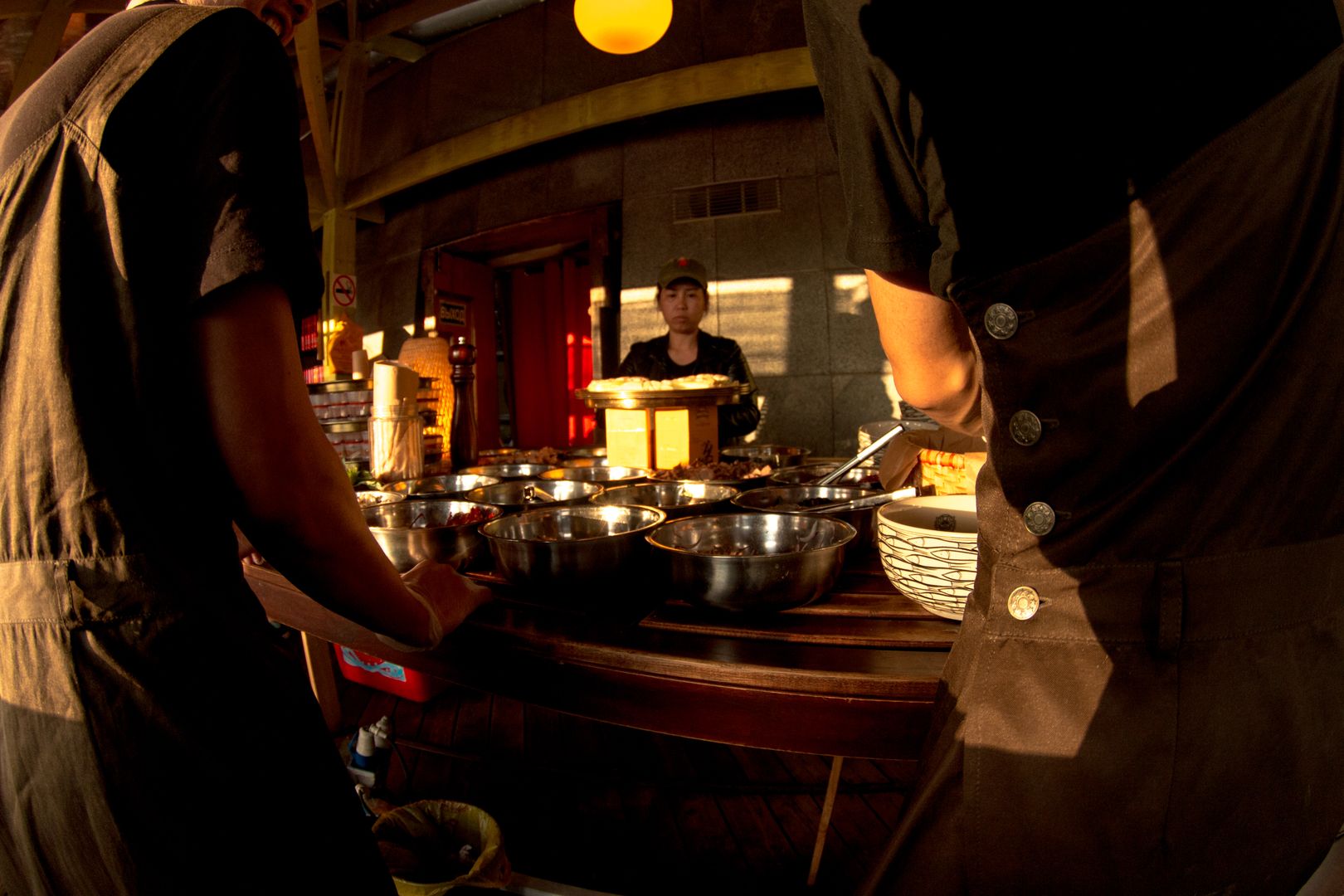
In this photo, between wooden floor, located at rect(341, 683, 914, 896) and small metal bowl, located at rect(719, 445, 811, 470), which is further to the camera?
small metal bowl, located at rect(719, 445, 811, 470)

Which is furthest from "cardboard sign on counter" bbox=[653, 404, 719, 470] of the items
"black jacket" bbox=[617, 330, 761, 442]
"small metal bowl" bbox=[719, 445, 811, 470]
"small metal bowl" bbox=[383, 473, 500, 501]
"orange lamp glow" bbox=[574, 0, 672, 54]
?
"black jacket" bbox=[617, 330, 761, 442]

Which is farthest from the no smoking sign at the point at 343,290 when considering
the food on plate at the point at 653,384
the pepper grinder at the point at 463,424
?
the food on plate at the point at 653,384

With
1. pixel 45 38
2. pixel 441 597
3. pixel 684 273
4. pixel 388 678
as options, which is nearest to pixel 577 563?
pixel 441 597

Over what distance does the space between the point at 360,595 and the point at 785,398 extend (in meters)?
5.67

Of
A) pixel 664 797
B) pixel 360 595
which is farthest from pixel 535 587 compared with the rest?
pixel 664 797

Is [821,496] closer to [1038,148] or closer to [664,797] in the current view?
[1038,148]

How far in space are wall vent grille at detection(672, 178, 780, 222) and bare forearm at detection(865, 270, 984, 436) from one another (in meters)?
5.84

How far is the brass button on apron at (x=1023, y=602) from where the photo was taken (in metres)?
0.80

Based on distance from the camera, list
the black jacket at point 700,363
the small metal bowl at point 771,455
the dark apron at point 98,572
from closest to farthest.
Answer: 1. the dark apron at point 98,572
2. the small metal bowl at point 771,455
3. the black jacket at point 700,363

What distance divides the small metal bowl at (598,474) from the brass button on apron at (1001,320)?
1.63 meters

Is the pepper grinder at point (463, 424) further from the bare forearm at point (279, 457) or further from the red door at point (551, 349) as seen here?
the red door at point (551, 349)

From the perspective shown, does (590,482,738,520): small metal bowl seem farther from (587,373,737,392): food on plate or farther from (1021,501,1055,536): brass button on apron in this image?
(1021,501,1055,536): brass button on apron

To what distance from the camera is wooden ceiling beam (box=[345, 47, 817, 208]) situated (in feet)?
19.7

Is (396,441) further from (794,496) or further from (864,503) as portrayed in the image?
(864,503)
